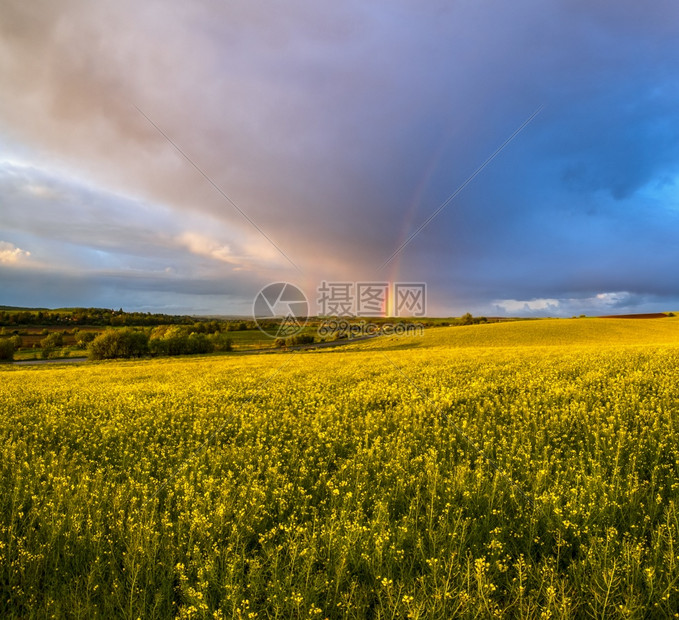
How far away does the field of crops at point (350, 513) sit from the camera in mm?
2896

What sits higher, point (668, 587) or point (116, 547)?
point (668, 587)

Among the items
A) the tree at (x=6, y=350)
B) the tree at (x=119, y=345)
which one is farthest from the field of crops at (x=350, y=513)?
the tree at (x=6, y=350)

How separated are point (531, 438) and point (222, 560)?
5549mm

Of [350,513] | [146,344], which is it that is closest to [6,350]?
[146,344]

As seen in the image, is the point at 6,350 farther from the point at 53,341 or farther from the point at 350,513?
the point at 350,513

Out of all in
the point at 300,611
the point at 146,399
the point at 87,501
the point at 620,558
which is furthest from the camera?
the point at 146,399

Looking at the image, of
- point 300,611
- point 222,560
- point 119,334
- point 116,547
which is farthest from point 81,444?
point 119,334

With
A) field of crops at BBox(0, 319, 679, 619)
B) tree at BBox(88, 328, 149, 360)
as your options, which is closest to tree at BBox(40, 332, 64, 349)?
tree at BBox(88, 328, 149, 360)

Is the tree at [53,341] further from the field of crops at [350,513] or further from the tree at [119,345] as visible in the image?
the field of crops at [350,513]

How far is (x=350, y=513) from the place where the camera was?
3943 mm

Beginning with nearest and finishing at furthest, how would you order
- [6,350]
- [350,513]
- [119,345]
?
[350,513]
[119,345]
[6,350]

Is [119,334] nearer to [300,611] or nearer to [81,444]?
[81,444]

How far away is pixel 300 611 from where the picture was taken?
9.00 feet

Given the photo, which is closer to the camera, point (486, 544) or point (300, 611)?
point (300, 611)
